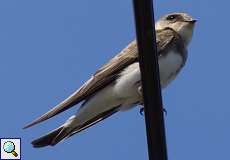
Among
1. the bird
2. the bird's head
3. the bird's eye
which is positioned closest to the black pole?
the bird

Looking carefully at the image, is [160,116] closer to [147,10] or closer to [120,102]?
[147,10]

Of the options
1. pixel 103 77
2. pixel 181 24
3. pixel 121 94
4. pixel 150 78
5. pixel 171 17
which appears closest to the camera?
pixel 150 78

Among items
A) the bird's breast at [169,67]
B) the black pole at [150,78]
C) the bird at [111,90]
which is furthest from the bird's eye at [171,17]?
the black pole at [150,78]

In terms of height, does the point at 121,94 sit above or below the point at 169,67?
below

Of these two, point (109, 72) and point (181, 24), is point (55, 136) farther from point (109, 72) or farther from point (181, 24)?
point (181, 24)

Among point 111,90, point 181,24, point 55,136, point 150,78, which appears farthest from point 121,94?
point 150,78

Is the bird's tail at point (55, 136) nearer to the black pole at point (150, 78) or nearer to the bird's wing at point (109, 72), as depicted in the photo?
the bird's wing at point (109, 72)

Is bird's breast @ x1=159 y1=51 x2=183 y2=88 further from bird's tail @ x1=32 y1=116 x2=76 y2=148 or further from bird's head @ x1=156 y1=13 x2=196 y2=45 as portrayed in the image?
bird's tail @ x1=32 y1=116 x2=76 y2=148

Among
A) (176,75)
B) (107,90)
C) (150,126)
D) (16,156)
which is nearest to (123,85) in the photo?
(107,90)
